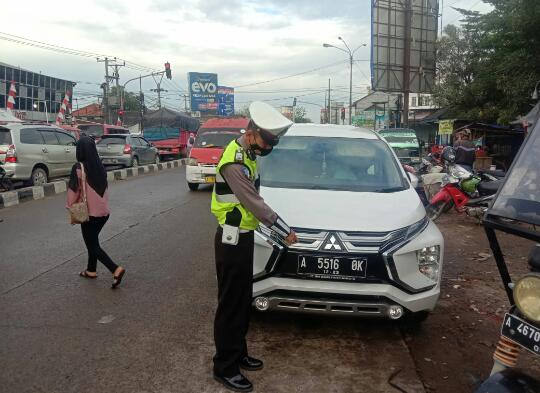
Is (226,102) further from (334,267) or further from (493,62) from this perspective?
(334,267)

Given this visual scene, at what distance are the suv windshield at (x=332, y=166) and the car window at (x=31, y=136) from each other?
30.5ft

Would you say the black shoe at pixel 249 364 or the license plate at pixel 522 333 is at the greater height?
the license plate at pixel 522 333

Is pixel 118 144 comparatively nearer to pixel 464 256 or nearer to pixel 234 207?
pixel 464 256

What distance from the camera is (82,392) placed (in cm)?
299

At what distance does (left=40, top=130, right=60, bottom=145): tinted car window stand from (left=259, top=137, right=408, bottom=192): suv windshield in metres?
9.86

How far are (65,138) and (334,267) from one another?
1221 cm

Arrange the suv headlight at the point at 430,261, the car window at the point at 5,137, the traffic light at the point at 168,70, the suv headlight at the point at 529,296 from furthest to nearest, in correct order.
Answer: the traffic light at the point at 168,70 < the car window at the point at 5,137 < the suv headlight at the point at 430,261 < the suv headlight at the point at 529,296

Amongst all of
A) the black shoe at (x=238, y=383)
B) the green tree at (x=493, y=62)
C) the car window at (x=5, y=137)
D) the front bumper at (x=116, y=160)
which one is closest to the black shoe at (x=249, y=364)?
the black shoe at (x=238, y=383)

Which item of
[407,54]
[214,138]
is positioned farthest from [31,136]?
[407,54]

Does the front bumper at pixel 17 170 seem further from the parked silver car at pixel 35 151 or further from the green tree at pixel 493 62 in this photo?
the green tree at pixel 493 62

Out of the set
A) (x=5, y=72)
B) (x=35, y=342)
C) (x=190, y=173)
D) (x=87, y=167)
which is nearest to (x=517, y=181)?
(x=35, y=342)

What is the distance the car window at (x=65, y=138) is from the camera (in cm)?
1353

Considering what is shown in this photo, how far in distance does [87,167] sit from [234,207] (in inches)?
104

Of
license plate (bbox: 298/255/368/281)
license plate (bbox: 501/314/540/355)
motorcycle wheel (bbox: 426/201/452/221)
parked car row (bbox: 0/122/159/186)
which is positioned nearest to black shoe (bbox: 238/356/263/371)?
license plate (bbox: 298/255/368/281)
